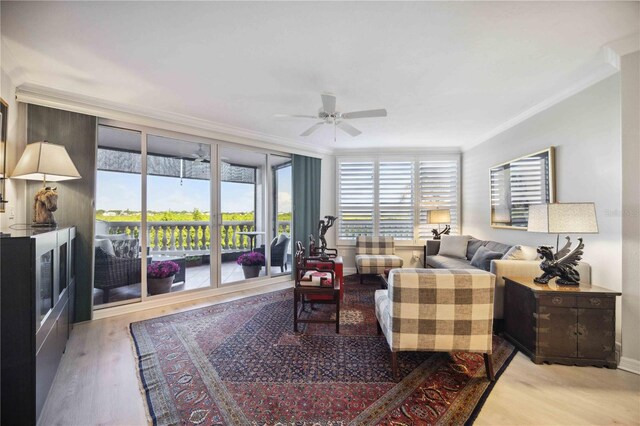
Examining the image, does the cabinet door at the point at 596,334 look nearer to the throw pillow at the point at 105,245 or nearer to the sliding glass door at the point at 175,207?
the sliding glass door at the point at 175,207

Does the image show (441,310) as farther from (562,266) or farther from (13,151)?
(13,151)

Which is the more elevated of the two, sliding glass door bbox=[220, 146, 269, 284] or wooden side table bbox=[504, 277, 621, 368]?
sliding glass door bbox=[220, 146, 269, 284]

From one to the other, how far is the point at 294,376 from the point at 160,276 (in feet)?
8.05

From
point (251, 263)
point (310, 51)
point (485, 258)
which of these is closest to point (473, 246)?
point (485, 258)

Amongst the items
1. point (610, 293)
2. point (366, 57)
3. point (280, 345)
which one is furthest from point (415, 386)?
point (366, 57)

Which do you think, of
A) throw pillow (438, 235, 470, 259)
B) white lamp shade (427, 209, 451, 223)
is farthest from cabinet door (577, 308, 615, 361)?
white lamp shade (427, 209, 451, 223)

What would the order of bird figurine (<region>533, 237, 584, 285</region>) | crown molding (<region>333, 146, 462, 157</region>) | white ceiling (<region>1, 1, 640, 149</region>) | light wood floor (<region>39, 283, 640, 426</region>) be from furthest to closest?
crown molding (<region>333, 146, 462, 157</region>)
bird figurine (<region>533, 237, 584, 285</region>)
white ceiling (<region>1, 1, 640, 149</region>)
light wood floor (<region>39, 283, 640, 426</region>)

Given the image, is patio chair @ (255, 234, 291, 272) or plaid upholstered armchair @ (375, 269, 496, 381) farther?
patio chair @ (255, 234, 291, 272)

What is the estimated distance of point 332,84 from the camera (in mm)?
2502

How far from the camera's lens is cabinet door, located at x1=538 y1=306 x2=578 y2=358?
6.44ft

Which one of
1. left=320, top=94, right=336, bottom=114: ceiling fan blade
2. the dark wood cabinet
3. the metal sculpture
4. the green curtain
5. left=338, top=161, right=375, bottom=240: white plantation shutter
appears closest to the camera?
the dark wood cabinet

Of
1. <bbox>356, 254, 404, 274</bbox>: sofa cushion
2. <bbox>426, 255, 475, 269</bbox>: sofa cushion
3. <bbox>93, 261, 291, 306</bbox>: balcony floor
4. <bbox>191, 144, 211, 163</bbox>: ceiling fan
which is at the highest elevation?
<bbox>191, 144, 211, 163</bbox>: ceiling fan

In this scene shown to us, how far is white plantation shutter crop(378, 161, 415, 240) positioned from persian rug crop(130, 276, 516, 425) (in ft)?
8.40

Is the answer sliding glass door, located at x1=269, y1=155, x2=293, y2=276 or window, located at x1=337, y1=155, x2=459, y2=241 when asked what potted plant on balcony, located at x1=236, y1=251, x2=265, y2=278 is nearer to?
sliding glass door, located at x1=269, y1=155, x2=293, y2=276
